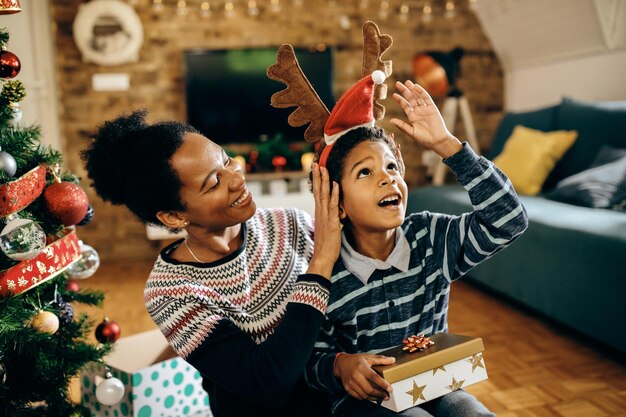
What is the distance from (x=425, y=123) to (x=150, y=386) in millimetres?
1104

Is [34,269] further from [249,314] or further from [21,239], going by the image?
[249,314]

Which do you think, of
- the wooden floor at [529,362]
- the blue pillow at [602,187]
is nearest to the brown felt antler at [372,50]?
the wooden floor at [529,362]

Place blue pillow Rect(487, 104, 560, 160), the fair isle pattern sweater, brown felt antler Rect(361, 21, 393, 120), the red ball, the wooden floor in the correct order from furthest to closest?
1. the red ball
2. blue pillow Rect(487, 104, 560, 160)
3. the wooden floor
4. brown felt antler Rect(361, 21, 393, 120)
5. the fair isle pattern sweater

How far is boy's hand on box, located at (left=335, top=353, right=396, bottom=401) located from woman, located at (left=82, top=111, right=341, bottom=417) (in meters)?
0.08

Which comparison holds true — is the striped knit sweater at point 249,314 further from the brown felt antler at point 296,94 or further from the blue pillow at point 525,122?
the blue pillow at point 525,122

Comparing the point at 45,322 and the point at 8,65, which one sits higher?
the point at 8,65

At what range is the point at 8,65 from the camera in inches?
52.8

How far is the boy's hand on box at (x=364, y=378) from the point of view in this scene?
3.20 ft

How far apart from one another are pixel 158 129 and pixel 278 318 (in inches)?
17.8

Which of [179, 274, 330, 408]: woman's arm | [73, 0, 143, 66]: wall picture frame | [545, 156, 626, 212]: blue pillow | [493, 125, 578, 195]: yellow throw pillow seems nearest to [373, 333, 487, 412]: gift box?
[179, 274, 330, 408]: woman's arm

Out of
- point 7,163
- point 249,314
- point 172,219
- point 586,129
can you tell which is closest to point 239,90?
point 586,129

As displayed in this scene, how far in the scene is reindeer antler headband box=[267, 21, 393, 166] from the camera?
1118 millimetres

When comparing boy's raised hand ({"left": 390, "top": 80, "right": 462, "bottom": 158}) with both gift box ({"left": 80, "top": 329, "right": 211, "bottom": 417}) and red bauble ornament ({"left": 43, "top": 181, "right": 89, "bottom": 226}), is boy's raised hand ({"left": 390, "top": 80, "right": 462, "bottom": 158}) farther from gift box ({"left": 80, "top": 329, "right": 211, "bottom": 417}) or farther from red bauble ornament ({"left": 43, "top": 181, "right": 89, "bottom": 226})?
gift box ({"left": 80, "top": 329, "right": 211, "bottom": 417})

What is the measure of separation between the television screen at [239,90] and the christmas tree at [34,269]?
283 cm
